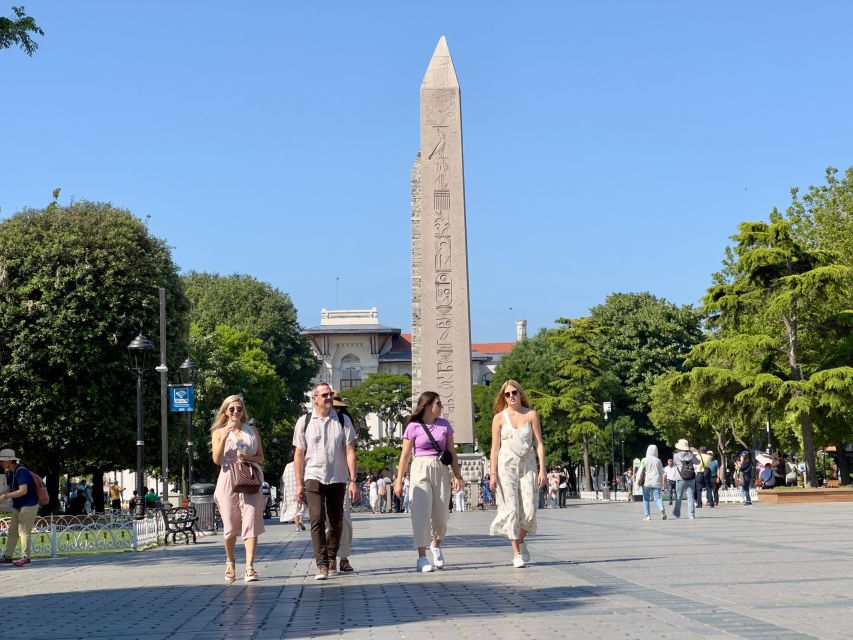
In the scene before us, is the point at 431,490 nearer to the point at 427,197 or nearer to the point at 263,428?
the point at 427,197

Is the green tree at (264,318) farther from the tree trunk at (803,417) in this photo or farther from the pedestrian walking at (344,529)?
the pedestrian walking at (344,529)

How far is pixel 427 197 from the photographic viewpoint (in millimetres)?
32906

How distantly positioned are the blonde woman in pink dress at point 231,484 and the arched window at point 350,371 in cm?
11302

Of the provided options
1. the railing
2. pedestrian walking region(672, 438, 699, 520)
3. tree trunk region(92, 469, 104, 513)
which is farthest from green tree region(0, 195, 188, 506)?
pedestrian walking region(672, 438, 699, 520)

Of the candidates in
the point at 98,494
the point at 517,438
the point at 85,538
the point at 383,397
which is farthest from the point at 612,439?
the point at 517,438

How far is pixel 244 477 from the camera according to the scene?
12.1 m

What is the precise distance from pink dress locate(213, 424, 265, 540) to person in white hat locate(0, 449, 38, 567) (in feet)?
25.6

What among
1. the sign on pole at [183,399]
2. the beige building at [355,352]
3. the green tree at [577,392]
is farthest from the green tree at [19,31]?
the beige building at [355,352]

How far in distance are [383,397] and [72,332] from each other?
58.6m

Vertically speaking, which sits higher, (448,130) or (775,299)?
(448,130)

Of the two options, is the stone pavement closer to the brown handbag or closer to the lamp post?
the brown handbag

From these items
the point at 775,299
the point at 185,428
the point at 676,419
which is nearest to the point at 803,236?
the point at 676,419

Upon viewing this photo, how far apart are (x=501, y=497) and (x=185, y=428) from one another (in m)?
37.5

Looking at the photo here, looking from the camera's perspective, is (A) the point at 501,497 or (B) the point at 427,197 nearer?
(A) the point at 501,497
